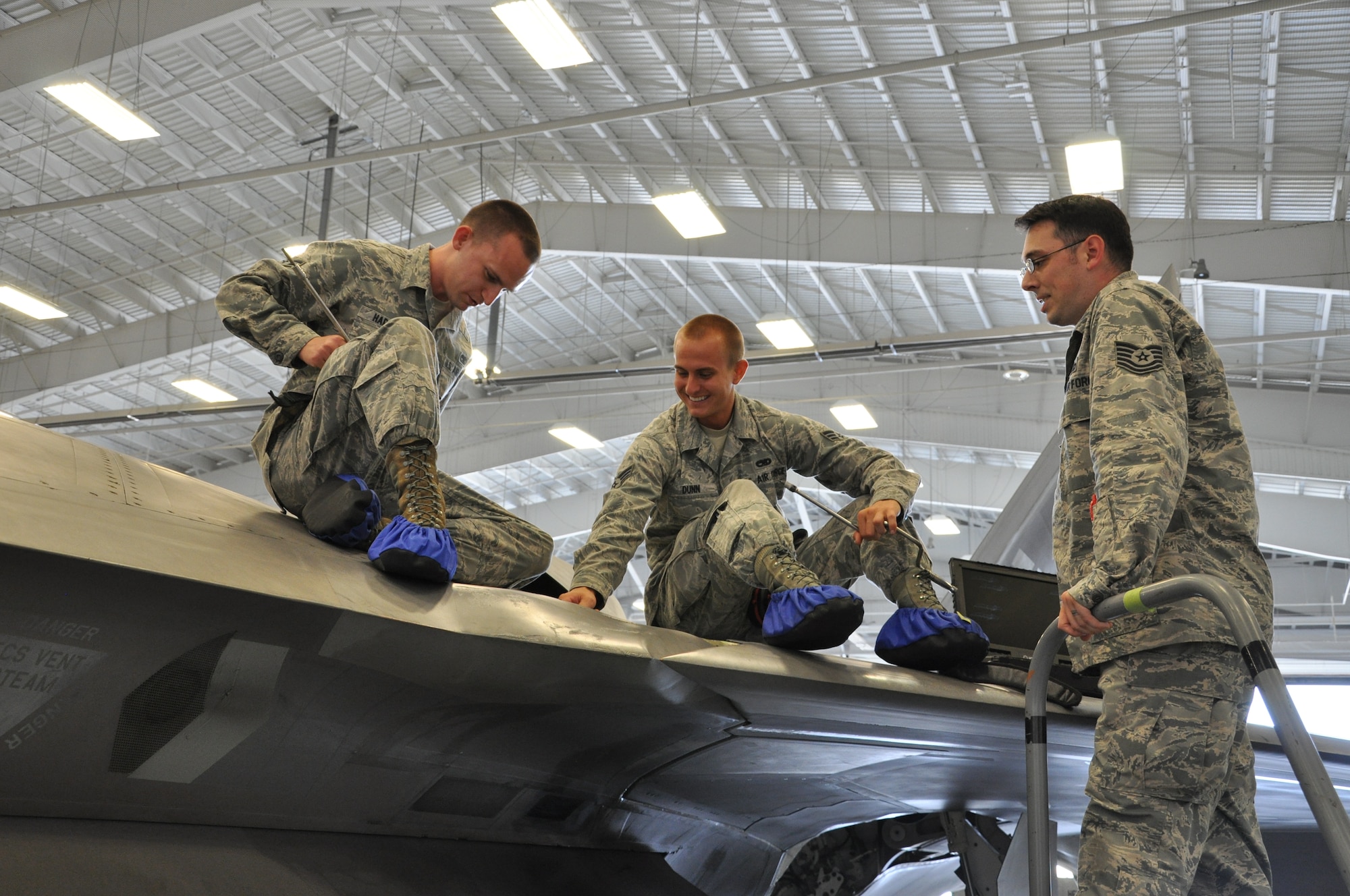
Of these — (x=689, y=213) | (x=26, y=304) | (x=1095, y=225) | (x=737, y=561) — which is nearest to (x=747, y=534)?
(x=737, y=561)

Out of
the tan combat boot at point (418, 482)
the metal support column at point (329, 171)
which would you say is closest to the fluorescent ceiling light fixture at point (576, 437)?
the metal support column at point (329, 171)

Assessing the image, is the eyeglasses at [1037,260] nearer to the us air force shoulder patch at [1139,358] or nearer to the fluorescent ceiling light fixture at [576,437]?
the us air force shoulder patch at [1139,358]

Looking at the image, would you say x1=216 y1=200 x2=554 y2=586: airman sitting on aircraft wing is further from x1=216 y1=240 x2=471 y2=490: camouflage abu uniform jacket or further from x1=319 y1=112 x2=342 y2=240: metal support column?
x1=319 y1=112 x2=342 y2=240: metal support column

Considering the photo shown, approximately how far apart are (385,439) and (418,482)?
0.17 m

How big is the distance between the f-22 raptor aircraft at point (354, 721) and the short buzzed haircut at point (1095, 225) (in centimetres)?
144

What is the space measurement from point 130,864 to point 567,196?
17.1 metres

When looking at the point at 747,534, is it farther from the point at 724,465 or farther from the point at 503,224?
the point at 503,224

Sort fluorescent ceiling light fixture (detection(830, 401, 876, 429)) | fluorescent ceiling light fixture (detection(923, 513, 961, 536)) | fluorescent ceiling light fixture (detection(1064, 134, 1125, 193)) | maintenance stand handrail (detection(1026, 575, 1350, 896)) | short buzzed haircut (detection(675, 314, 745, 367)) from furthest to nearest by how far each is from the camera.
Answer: fluorescent ceiling light fixture (detection(923, 513, 961, 536)) < fluorescent ceiling light fixture (detection(830, 401, 876, 429)) < fluorescent ceiling light fixture (detection(1064, 134, 1125, 193)) < short buzzed haircut (detection(675, 314, 745, 367)) < maintenance stand handrail (detection(1026, 575, 1350, 896))

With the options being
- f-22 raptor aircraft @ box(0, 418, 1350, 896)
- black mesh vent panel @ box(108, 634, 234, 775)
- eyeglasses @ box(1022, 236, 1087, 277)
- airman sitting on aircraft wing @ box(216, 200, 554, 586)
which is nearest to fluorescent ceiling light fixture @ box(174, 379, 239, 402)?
airman sitting on aircraft wing @ box(216, 200, 554, 586)

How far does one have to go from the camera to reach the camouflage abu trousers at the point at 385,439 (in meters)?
3.14

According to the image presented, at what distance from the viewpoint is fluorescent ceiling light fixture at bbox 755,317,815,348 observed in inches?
644

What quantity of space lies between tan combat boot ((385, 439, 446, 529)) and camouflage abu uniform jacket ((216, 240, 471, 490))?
613mm

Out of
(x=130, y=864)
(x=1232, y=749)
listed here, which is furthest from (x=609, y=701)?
(x=1232, y=749)

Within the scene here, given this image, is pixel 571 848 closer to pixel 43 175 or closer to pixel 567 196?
pixel 567 196
